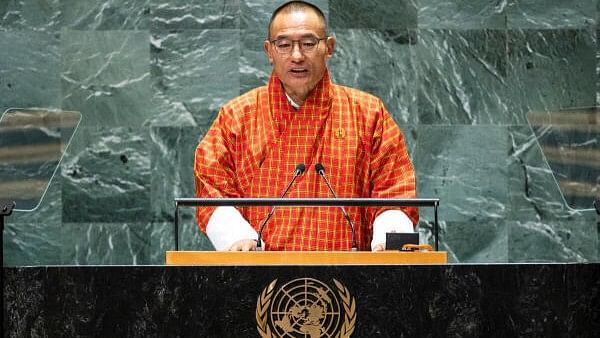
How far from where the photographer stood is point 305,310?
3.50 meters

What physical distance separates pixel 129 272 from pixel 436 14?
163 inches

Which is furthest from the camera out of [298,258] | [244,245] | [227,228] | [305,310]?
[227,228]

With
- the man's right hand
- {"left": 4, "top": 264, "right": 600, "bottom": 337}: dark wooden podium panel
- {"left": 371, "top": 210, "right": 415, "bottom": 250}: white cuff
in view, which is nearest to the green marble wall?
{"left": 371, "top": 210, "right": 415, "bottom": 250}: white cuff

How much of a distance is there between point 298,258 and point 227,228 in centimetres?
93

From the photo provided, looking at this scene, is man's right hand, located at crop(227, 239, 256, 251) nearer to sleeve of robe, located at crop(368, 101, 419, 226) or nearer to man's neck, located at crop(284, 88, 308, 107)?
sleeve of robe, located at crop(368, 101, 419, 226)

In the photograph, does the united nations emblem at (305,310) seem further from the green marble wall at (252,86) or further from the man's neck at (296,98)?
the green marble wall at (252,86)

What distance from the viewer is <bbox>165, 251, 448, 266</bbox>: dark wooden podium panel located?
387 centimetres

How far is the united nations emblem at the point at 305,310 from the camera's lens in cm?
349

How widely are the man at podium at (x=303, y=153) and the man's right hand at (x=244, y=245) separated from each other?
0.96 ft

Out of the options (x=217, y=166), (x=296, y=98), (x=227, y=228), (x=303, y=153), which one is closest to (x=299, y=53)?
(x=296, y=98)

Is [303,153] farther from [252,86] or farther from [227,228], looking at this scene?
[252,86]

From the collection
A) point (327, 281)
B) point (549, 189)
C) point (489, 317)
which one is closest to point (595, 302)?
point (489, 317)

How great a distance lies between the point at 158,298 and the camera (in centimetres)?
350

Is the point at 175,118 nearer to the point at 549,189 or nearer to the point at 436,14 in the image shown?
the point at 436,14
